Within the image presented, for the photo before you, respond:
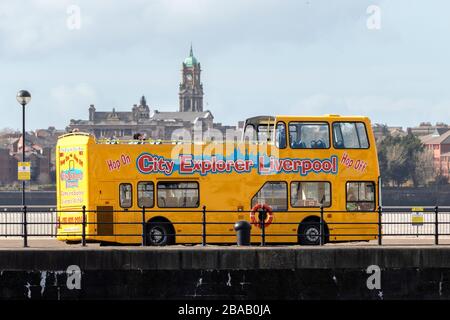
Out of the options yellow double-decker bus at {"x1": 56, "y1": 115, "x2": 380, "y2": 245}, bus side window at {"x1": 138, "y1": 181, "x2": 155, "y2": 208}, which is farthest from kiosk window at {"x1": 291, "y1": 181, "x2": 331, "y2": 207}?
bus side window at {"x1": 138, "y1": 181, "x2": 155, "y2": 208}

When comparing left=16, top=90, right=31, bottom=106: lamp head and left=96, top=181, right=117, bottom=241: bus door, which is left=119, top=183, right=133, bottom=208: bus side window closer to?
left=96, top=181, right=117, bottom=241: bus door

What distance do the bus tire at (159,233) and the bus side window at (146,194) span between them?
69cm

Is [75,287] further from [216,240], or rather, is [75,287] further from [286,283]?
[216,240]

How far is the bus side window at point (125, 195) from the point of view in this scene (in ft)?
116

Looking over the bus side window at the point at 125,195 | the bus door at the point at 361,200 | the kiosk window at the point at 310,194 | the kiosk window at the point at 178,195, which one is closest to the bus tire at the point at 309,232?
the kiosk window at the point at 310,194

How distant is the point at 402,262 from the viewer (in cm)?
2912

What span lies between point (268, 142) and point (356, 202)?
2.96 m

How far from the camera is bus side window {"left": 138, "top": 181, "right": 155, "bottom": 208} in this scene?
116ft

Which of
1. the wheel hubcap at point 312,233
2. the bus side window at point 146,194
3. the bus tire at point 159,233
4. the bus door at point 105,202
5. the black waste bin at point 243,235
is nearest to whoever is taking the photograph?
the black waste bin at point 243,235

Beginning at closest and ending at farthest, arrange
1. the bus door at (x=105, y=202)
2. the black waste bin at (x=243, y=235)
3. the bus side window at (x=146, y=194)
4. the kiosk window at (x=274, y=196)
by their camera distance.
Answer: the black waste bin at (x=243, y=235) < the bus door at (x=105, y=202) < the bus side window at (x=146, y=194) < the kiosk window at (x=274, y=196)

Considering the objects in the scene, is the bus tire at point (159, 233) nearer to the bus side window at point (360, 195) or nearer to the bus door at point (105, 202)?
the bus door at point (105, 202)

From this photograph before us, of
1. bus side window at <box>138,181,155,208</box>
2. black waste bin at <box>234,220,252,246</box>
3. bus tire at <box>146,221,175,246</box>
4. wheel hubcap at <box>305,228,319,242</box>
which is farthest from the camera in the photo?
bus side window at <box>138,181,155,208</box>

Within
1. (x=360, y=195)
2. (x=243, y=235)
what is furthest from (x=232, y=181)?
(x=243, y=235)

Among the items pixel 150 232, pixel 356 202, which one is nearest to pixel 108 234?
pixel 150 232
